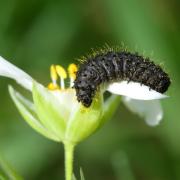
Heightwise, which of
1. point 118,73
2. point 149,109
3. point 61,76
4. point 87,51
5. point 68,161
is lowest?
point 68,161

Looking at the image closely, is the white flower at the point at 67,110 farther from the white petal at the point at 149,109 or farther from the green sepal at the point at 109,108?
the white petal at the point at 149,109

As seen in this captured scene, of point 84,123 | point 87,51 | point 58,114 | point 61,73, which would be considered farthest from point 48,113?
point 87,51

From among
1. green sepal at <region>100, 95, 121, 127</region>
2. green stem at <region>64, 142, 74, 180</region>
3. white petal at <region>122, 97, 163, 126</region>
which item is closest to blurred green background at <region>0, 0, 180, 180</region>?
white petal at <region>122, 97, 163, 126</region>

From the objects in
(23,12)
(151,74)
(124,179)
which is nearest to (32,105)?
(151,74)

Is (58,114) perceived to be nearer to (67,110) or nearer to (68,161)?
(67,110)

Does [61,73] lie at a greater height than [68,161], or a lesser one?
greater

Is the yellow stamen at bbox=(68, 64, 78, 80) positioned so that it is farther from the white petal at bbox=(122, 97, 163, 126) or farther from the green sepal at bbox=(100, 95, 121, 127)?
the white petal at bbox=(122, 97, 163, 126)
